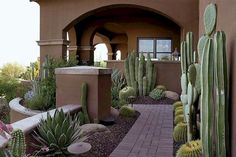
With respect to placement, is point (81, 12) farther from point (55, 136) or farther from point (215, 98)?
point (215, 98)

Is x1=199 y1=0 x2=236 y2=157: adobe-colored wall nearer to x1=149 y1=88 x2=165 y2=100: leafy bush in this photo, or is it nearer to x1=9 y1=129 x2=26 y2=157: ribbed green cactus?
x1=9 y1=129 x2=26 y2=157: ribbed green cactus

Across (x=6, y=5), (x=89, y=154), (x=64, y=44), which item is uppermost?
(x=6, y=5)

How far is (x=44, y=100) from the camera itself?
415 inches

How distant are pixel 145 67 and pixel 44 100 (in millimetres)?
5841

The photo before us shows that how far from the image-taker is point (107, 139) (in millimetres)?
6887

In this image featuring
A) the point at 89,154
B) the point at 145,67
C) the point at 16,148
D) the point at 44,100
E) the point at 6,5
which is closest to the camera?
the point at 16,148

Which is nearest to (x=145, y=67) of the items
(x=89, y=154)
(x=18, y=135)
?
(x=89, y=154)

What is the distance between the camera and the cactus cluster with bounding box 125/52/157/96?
14789 mm

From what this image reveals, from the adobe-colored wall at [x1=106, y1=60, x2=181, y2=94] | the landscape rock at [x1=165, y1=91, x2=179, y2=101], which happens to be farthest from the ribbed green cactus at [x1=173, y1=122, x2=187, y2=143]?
the adobe-colored wall at [x1=106, y1=60, x2=181, y2=94]

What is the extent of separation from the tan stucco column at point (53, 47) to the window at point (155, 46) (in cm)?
626

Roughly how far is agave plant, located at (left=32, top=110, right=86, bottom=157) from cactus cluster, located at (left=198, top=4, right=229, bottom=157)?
224cm

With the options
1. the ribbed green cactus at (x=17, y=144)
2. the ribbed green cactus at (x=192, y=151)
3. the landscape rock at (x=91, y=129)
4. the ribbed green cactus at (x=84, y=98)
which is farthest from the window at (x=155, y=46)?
the ribbed green cactus at (x=17, y=144)

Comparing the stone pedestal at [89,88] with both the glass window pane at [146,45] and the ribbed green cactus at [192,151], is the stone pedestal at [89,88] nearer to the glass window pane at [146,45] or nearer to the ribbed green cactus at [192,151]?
the ribbed green cactus at [192,151]

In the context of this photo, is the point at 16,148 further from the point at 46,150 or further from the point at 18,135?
the point at 46,150
